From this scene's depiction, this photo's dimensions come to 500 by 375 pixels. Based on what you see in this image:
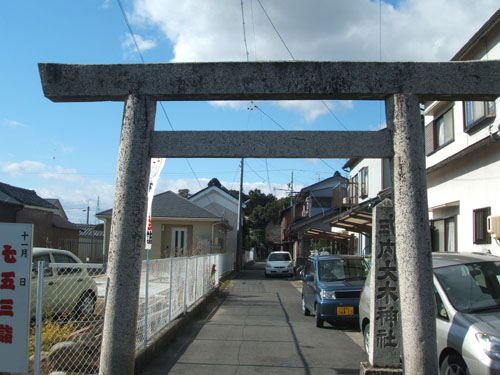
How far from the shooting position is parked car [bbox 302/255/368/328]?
10.2 m

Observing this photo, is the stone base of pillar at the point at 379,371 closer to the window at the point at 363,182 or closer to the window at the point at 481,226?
the window at the point at 481,226

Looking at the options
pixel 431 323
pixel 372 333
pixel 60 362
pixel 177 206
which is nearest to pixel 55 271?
pixel 60 362

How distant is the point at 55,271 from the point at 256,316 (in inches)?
221

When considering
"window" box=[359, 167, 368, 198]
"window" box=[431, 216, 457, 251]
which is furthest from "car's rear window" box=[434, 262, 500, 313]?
"window" box=[359, 167, 368, 198]

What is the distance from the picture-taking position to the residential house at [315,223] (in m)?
25.1

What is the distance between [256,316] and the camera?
12.0 m

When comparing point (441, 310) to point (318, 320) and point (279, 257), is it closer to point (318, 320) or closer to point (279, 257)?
point (318, 320)

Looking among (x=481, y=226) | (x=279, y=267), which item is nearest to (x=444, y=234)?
(x=481, y=226)

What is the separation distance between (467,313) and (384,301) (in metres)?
0.94

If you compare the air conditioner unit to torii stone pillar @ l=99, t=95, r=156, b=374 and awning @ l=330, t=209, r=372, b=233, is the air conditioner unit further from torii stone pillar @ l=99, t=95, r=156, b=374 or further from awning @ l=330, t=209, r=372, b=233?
torii stone pillar @ l=99, t=95, r=156, b=374

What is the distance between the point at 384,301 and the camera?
5.79m

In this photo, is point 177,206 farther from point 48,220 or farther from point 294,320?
point 294,320

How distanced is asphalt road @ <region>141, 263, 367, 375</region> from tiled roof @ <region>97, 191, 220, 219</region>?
12311mm

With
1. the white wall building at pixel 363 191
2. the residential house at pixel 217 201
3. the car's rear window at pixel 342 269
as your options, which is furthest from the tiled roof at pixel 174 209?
the car's rear window at pixel 342 269
